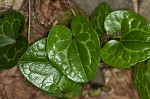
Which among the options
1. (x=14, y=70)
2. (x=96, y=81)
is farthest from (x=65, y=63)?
(x=96, y=81)

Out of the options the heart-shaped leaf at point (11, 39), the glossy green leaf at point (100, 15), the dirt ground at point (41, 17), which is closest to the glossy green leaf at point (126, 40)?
the glossy green leaf at point (100, 15)

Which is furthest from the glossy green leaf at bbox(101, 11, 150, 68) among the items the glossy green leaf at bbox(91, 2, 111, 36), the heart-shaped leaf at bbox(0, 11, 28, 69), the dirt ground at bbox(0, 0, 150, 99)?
the heart-shaped leaf at bbox(0, 11, 28, 69)

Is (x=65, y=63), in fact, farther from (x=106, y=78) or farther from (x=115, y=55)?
(x=106, y=78)

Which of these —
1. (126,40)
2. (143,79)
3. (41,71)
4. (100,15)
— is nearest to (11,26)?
(41,71)

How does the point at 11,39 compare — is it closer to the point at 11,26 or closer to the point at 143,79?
the point at 11,26

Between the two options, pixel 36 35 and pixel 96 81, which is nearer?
pixel 36 35

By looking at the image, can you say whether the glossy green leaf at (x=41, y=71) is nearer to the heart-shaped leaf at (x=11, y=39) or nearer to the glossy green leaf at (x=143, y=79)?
the heart-shaped leaf at (x=11, y=39)

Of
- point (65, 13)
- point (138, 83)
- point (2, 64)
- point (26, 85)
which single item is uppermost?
point (65, 13)

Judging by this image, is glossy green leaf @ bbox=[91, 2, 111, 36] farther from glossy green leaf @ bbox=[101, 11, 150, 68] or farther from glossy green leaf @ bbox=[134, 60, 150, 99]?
glossy green leaf @ bbox=[134, 60, 150, 99]

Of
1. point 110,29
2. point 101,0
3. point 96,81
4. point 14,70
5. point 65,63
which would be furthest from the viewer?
point 96,81
